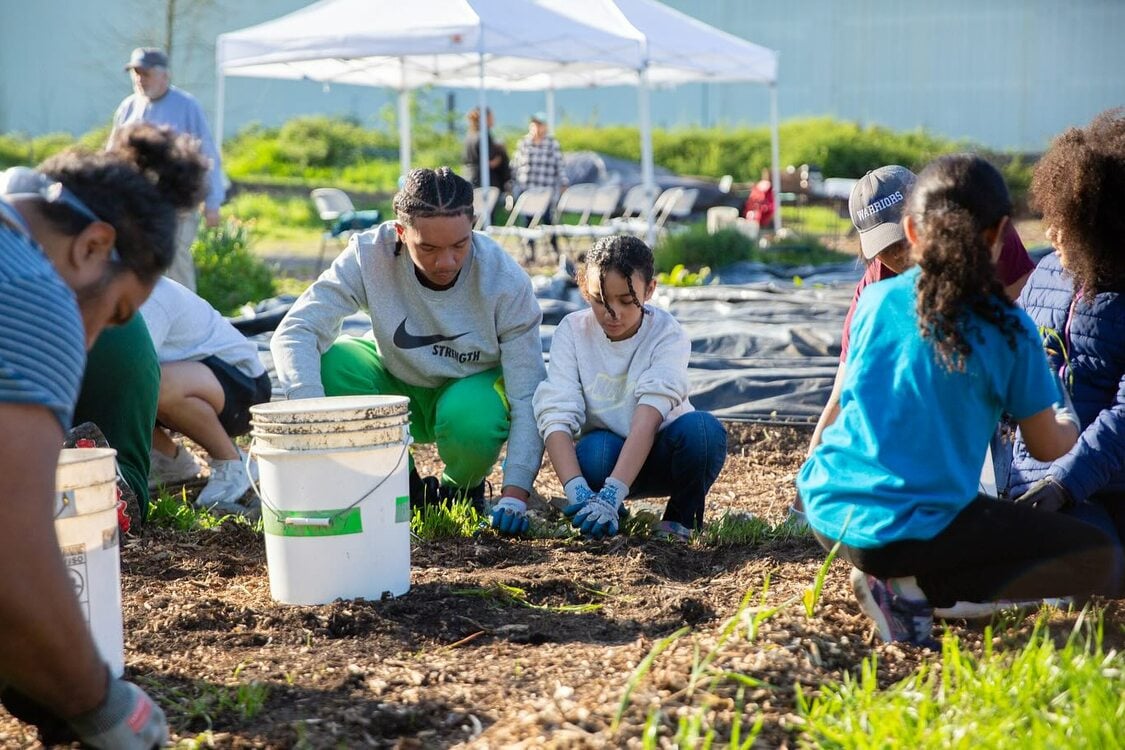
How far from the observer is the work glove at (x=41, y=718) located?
90.0 inches

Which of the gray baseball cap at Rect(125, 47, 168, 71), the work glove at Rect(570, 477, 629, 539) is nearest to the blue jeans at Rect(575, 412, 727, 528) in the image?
the work glove at Rect(570, 477, 629, 539)

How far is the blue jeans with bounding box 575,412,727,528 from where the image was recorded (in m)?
4.01

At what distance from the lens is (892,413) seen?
2.64 metres

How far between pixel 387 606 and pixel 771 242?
1188cm

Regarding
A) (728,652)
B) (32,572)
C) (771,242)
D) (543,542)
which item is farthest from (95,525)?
(771,242)

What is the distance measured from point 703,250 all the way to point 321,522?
9620mm

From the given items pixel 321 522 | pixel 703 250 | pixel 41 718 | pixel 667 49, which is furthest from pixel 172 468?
pixel 667 49

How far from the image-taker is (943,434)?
262cm

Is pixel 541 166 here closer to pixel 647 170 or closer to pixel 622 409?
pixel 647 170

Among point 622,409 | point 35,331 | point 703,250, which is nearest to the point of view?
point 35,331

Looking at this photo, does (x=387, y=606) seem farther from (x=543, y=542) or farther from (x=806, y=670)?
(x=806, y=670)

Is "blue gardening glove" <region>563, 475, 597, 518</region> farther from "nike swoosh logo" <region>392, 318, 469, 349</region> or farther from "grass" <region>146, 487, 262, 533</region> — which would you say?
"grass" <region>146, 487, 262, 533</region>

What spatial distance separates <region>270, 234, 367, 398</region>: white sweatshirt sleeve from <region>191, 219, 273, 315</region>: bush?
17.2ft

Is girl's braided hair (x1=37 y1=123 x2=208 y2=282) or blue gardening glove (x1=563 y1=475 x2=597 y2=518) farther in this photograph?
blue gardening glove (x1=563 y1=475 x2=597 y2=518)
